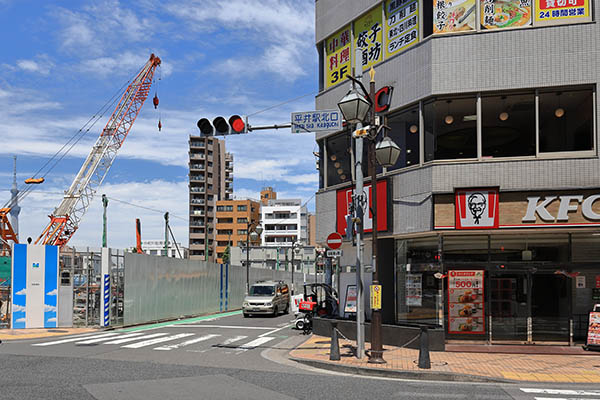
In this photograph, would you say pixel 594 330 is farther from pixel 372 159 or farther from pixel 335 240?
pixel 372 159

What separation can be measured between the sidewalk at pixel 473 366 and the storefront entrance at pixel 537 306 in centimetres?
142

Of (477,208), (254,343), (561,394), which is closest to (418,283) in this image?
(477,208)

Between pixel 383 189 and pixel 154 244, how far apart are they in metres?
146

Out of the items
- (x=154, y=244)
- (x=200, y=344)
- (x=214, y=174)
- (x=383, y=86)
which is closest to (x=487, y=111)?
(x=383, y=86)

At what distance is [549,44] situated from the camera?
53.6 feet

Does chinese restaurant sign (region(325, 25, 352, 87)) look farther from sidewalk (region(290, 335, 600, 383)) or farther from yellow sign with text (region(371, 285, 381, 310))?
sidewalk (region(290, 335, 600, 383))

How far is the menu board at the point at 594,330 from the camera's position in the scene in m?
16.0

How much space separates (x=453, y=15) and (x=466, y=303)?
27.7 feet

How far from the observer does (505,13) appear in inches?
663

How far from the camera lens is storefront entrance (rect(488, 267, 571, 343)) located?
16.9m

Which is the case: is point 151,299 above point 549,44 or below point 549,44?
below

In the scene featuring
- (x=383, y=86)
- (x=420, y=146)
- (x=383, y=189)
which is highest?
(x=383, y=86)

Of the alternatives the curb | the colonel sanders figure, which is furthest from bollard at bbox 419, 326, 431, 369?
the colonel sanders figure

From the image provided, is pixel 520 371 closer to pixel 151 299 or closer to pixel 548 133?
pixel 548 133
